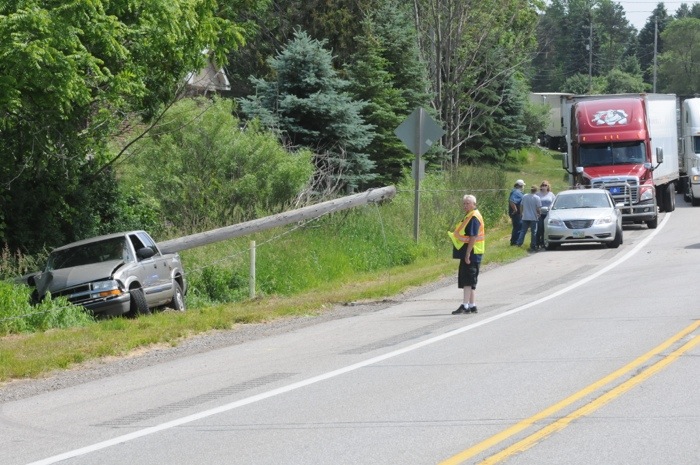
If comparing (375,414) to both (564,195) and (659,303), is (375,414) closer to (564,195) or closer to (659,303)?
(659,303)

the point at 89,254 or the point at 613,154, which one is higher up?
the point at 613,154

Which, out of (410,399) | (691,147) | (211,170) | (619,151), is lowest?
(410,399)

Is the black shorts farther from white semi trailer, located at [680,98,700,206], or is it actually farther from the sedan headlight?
white semi trailer, located at [680,98,700,206]

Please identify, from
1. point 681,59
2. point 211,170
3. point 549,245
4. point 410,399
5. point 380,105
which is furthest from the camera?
point 681,59

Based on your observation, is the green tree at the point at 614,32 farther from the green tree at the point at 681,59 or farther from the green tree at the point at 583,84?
the green tree at the point at 583,84

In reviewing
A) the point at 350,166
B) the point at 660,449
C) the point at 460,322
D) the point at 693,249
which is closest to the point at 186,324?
the point at 460,322

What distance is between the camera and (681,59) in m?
136

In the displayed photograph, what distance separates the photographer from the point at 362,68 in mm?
39500

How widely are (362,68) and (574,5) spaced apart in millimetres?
136533

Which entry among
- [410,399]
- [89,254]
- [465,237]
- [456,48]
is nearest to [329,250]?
[89,254]

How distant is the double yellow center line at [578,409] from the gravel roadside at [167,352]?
5220 millimetres

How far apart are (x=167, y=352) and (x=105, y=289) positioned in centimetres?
427

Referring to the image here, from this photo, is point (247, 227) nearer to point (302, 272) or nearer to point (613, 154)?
point (302, 272)

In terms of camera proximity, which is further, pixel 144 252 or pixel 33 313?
pixel 144 252
